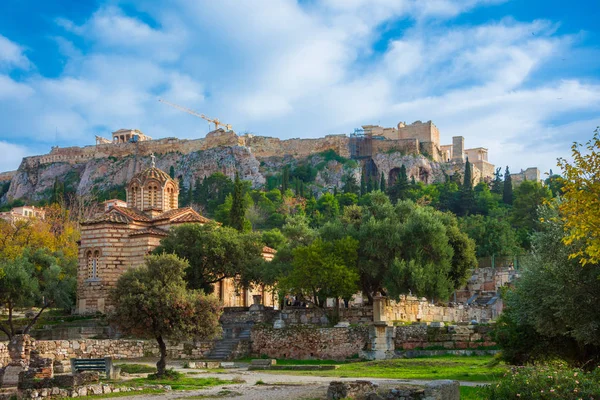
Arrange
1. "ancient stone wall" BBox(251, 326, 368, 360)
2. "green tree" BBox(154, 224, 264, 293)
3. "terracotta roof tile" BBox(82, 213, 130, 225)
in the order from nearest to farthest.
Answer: "ancient stone wall" BBox(251, 326, 368, 360) → "green tree" BBox(154, 224, 264, 293) → "terracotta roof tile" BBox(82, 213, 130, 225)

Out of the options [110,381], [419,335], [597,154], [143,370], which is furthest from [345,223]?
[597,154]

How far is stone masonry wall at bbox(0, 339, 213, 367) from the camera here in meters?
29.0

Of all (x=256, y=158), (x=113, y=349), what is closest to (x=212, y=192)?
(x=256, y=158)

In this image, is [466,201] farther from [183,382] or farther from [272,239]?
[183,382]

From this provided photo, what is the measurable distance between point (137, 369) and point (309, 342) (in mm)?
8070

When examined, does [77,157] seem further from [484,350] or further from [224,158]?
[484,350]

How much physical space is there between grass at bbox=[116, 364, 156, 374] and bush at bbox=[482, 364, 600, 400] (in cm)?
1620

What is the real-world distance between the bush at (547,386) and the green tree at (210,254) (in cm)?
2852

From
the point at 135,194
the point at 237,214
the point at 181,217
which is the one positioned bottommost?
the point at 181,217

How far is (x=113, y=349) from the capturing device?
3167cm

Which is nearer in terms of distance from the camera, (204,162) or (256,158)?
(204,162)

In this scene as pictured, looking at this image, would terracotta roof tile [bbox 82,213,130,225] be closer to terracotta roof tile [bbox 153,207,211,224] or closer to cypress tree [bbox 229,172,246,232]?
terracotta roof tile [bbox 153,207,211,224]

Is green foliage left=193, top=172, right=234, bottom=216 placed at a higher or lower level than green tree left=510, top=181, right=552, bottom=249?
higher

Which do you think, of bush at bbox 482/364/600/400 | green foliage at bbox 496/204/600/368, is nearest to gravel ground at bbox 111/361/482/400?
green foliage at bbox 496/204/600/368
